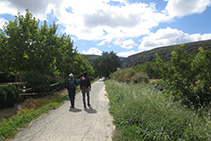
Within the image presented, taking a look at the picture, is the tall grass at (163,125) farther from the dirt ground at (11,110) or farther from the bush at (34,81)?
the bush at (34,81)

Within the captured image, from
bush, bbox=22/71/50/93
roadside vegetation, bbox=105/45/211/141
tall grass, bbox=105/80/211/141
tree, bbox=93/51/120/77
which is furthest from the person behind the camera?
tree, bbox=93/51/120/77

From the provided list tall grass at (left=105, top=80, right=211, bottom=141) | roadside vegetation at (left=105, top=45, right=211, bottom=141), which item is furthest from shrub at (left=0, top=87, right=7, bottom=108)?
tall grass at (left=105, top=80, right=211, bottom=141)

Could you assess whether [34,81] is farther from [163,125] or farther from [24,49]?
[163,125]

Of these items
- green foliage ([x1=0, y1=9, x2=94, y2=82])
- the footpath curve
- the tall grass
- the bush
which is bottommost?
the footpath curve

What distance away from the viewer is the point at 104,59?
188ft

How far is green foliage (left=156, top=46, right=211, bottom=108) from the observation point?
16.3 ft

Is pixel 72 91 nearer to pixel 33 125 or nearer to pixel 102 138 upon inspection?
pixel 33 125

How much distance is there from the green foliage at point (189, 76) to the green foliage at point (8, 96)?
26.1ft

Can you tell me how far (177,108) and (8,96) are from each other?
8455 millimetres

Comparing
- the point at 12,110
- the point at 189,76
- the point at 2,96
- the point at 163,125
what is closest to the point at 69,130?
the point at 163,125

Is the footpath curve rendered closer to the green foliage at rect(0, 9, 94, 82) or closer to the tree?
the green foliage at rect(0, 9, 94, 82)

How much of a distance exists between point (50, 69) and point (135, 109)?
11.2 meters

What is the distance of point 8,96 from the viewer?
7582 millimetres

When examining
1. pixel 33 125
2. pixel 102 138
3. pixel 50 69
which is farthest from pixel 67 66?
pixel 102 138
